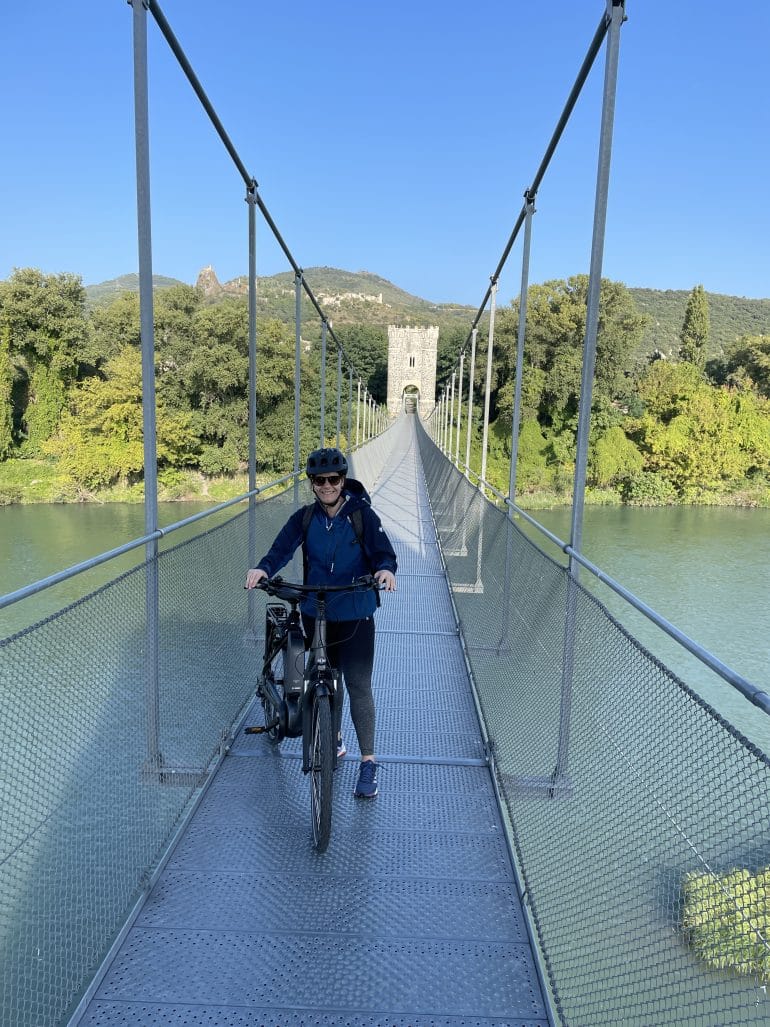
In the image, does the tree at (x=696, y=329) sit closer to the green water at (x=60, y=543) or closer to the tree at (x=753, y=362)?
the tree at (x=753, y=362)

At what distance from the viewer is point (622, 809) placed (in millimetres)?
1904

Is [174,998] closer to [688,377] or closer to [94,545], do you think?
[94,545]

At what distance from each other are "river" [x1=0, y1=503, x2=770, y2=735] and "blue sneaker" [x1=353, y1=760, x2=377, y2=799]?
9166mm

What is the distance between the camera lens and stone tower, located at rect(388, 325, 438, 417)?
2520 inches

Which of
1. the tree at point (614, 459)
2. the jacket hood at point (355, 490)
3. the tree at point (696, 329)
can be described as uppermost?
the tree at point (696, 329)

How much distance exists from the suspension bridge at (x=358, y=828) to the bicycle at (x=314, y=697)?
0.19m

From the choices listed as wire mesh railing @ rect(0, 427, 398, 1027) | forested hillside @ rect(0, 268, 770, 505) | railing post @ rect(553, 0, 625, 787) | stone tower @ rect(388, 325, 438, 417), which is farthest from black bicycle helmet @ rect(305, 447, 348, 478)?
stone tower @ rect(388, 325, 438, 417)

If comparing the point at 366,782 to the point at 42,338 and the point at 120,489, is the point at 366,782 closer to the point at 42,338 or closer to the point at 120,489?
the point at 120,489

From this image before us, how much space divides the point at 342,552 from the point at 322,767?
633 millimetres

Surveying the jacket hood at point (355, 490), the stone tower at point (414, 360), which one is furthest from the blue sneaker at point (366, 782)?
the stone tower at point (414, 360)

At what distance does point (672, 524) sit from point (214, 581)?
3091 cm

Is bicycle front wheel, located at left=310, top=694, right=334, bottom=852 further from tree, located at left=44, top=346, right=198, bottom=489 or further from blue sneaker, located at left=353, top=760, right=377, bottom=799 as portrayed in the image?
tree, located at left=44, top=346, right=198, bottom=489

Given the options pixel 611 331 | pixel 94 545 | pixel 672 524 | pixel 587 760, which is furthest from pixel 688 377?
pixel 587 760

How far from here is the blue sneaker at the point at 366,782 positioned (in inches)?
103
